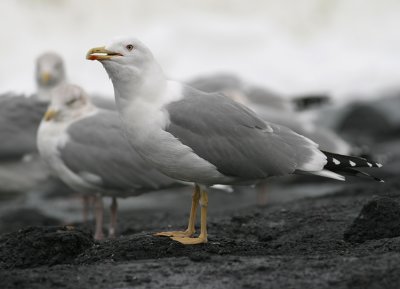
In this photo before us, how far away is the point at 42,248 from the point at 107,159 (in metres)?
3.11

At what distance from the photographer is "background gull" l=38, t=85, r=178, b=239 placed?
29.2ft

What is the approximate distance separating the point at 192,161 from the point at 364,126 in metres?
12.4

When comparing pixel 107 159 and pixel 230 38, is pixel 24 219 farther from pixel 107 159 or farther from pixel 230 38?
pixel 230 38

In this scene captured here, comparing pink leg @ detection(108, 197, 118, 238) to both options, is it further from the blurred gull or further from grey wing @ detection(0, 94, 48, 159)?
the blurred gull

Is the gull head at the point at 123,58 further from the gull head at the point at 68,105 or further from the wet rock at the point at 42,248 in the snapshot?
the gull head at the point at 68,105

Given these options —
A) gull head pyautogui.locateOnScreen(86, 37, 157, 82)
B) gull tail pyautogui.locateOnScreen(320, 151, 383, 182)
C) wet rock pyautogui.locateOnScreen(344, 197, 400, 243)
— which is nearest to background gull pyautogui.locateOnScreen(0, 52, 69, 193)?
gull head pyautogui.locateOnScreen(86, 37, 157, 82)

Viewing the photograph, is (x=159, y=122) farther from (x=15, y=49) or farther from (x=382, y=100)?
(x=15, y=49)

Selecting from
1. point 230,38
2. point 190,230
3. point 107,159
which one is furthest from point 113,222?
point 230,38

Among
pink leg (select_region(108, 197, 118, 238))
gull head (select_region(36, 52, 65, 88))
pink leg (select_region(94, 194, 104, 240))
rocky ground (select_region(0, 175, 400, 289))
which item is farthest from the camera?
gull head (select_region(36, 52, 65, 88))

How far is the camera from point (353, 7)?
29547mm

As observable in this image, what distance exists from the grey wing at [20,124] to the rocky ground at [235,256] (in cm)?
441

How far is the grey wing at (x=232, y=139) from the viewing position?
20.3ft

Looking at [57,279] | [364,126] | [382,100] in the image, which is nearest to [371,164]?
[57,279]

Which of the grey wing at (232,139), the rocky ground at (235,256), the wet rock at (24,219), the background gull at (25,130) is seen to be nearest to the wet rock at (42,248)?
the rocky ground at (235,256)
